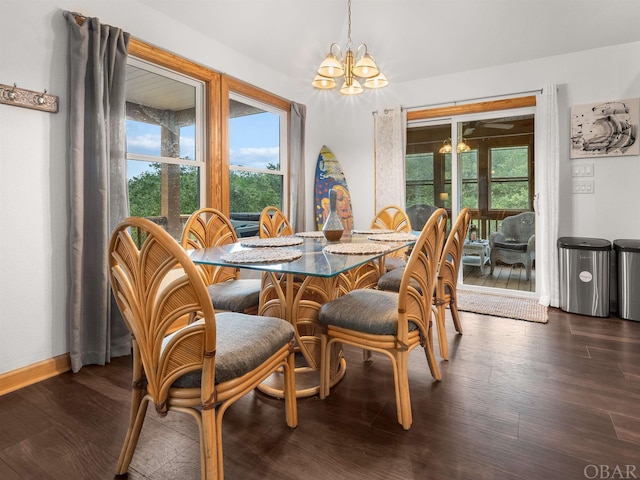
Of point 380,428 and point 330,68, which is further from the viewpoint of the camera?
point 330,68

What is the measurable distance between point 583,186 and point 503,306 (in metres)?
1.36

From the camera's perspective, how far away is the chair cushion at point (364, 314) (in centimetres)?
162

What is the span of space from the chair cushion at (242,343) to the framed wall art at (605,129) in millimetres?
3474

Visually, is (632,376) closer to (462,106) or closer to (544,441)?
(544,441)

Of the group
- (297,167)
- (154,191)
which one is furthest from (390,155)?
(154,191)

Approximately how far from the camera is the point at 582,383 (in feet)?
6.49

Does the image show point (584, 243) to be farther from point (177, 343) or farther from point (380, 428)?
point (177, 343)

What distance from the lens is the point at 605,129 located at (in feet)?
11.0

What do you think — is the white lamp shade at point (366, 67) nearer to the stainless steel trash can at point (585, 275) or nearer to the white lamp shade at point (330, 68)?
the white lamp shade at point (330, 68)

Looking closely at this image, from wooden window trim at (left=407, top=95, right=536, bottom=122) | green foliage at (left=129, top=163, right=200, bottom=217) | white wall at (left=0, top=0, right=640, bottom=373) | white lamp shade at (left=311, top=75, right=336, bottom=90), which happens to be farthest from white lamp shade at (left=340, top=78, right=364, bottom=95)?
wooden window trim at (left=407, top=95, right=536, bottom=122)

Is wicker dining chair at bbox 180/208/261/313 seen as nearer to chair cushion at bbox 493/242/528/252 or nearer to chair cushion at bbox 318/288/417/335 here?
chair cushion at bbox 318/288/417/335

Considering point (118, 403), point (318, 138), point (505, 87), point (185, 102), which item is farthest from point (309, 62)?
point (118, 403)

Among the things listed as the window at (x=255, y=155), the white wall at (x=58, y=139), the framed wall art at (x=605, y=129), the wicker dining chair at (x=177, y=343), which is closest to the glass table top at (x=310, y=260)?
the wicker dining chair at (x=177, y=343)

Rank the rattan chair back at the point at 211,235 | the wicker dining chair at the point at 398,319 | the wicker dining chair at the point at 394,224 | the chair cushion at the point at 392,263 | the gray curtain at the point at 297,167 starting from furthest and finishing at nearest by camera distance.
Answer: the gray curtain at the point at 297,167, the wicker dining chair at the point at 394,224, the chair cushion at the point at 392,263, the rattan chair back at the point at 211,235, the wicker dining chair at the point at 398,319
